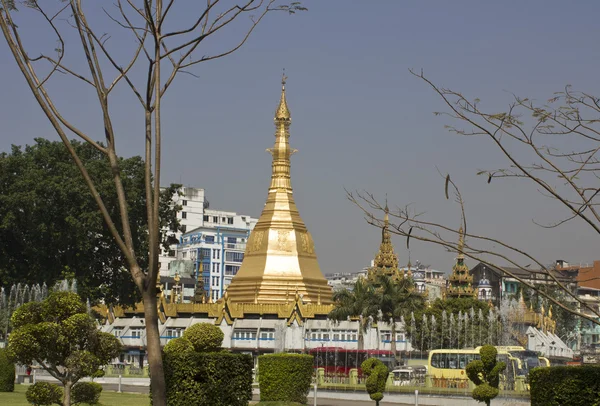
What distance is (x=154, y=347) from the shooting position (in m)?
11.7

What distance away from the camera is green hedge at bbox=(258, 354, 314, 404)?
2817cm

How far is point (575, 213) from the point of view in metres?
8.77

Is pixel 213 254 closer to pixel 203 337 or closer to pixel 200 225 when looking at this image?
pixel 200 225

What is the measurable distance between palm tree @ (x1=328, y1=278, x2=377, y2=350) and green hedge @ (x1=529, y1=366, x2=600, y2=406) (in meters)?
42.3

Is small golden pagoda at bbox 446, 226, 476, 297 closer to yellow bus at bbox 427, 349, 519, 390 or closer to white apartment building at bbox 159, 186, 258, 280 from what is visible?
yellow bus at bbox 427, 349, 519, 390

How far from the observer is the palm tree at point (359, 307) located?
57875 millimetres

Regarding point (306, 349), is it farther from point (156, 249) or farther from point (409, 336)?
point (156, 249)

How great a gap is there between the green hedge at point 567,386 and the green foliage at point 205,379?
198 inches

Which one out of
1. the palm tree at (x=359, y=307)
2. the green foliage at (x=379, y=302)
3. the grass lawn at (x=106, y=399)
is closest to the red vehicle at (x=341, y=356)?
the palm tree at (x=359, y=307)

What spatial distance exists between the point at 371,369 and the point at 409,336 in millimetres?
31446

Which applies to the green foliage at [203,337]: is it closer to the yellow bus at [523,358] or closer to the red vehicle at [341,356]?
the yellow bus at [523,358]

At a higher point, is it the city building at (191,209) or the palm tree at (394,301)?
the city building at (191,209)

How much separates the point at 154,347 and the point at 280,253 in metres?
61.0

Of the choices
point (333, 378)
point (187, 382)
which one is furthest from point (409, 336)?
point (187, 382)
